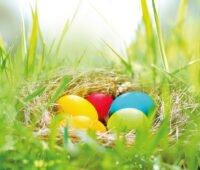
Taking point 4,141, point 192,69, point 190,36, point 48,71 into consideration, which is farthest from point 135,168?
point 190,36

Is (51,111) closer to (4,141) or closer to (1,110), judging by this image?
(1,110)

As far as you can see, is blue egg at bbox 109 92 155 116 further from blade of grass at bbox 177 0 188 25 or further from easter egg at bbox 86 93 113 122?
blade of grass at bbox 177 0 188 25

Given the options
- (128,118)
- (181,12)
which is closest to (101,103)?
(128,118)

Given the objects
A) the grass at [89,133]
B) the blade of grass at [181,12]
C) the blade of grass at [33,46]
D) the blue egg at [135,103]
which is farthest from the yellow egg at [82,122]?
the blade of grass at [181,12]

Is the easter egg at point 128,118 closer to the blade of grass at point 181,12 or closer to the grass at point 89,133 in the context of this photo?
the grass at point 89,133

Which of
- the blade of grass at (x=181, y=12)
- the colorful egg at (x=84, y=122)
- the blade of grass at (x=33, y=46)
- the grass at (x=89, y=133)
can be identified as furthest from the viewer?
the blade of grass at (x=181, y=12)

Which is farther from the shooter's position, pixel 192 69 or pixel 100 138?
pixel 192 69

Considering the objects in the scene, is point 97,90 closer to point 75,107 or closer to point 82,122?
point 75,107
